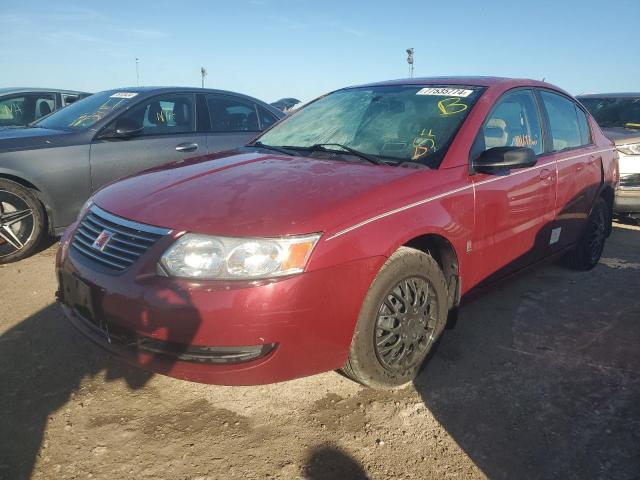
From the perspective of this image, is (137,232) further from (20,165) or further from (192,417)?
(20,165)

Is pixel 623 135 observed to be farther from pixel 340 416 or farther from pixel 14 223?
pixel 14 223

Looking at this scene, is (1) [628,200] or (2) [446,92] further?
(1) [628,200]

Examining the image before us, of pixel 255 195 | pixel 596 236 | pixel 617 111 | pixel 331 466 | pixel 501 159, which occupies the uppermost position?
pixel 617 111

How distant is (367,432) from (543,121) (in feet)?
8.50

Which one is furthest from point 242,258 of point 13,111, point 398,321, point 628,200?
point 13,111

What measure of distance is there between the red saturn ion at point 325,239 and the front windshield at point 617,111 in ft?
15.0

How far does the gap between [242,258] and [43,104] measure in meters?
6.50

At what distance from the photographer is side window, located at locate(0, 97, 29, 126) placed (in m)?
6.44

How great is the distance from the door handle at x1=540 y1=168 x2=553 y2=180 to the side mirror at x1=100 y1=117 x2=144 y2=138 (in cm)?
354

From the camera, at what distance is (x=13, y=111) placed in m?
6.61

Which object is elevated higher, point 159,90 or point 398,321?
point 159,90

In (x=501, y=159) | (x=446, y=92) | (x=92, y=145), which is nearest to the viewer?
(x=501, y=159)

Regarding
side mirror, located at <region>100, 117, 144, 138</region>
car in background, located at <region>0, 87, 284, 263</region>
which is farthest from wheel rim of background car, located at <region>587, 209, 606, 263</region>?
side mirror, located at <region>100, 117, 144, 138</region>

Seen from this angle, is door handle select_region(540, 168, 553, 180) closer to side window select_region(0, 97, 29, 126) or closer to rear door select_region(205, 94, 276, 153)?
rear door select_region(205, 94, 276, 153)
